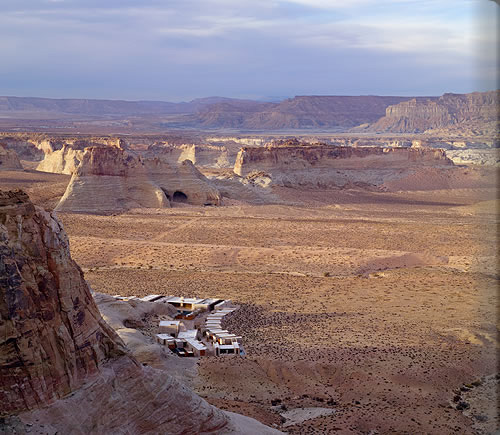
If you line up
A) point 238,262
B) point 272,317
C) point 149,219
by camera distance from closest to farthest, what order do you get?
1. point 272,317
2. point 238,262
3. point 149,219

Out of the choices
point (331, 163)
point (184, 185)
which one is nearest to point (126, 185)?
point (184, 185)

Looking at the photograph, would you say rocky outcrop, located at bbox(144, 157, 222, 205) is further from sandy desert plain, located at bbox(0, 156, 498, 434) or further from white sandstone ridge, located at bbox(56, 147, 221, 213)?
sandy desert plain, located at bbox(0, 156, 498, 434)

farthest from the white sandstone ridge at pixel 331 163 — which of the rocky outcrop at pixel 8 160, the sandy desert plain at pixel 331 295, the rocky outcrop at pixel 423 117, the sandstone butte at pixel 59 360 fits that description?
the rocky outcrop at pixel 423 117

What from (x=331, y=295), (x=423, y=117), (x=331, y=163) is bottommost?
(x=331, y=295)

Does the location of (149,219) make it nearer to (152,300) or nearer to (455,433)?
(152,300)

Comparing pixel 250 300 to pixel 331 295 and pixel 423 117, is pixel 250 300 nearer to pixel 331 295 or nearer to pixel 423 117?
pixel 331 295

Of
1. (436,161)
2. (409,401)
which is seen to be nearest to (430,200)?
(436,161)
